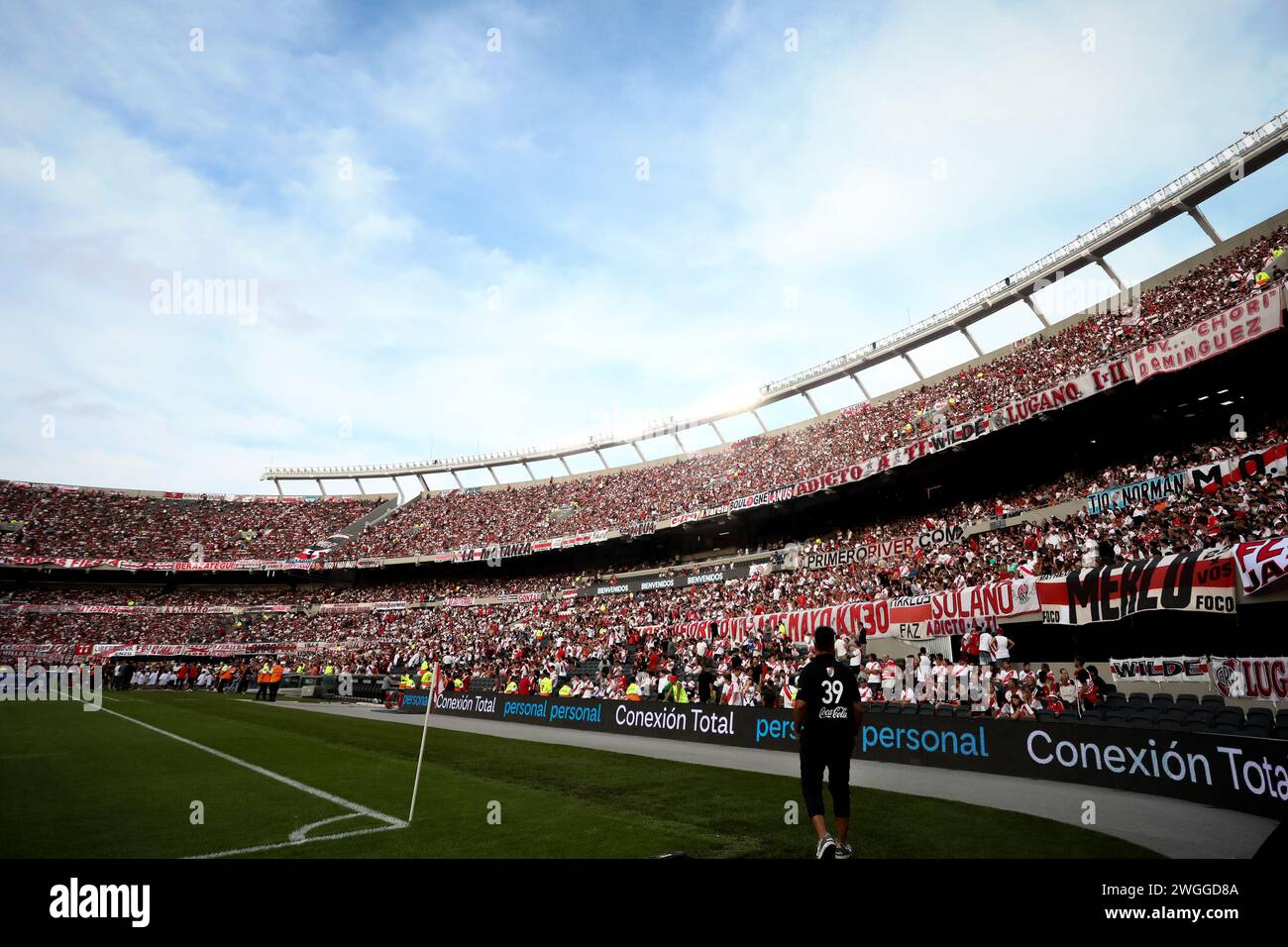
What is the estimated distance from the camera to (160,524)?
68000mm

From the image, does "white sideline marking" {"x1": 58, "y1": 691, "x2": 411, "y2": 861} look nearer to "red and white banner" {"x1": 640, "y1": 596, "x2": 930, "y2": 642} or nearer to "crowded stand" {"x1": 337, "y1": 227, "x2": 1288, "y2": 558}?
"red and white banner" {"x1": 640, "y1": 596, "x2": 930, "y2": 642}

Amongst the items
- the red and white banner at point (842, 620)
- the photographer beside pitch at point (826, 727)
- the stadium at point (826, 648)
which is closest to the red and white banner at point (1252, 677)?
the stadium at point (826, 648)

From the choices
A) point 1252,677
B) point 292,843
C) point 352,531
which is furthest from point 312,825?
point 352,531

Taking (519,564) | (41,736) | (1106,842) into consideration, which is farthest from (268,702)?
(1106,842)

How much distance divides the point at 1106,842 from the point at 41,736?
72.0 feet

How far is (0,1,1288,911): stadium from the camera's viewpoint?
29.3ft

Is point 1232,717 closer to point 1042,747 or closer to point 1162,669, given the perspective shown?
point 1042,747

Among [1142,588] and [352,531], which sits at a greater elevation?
[352,531]

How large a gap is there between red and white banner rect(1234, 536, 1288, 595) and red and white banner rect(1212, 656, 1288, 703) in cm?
139

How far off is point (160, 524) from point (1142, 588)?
2977 inches

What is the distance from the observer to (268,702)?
33531 millimetres

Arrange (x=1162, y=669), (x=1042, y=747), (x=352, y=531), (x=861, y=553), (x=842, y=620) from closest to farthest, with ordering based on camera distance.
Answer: (x=1042, y=747), (x=1162, y=669), (x=842, y=620), (x=861, y=553), (x=352, y=531)

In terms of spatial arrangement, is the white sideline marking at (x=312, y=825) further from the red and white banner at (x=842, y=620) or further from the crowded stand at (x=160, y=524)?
the crowded stand at (x=160, y=524)

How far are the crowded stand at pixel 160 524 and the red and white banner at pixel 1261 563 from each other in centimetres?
6593
